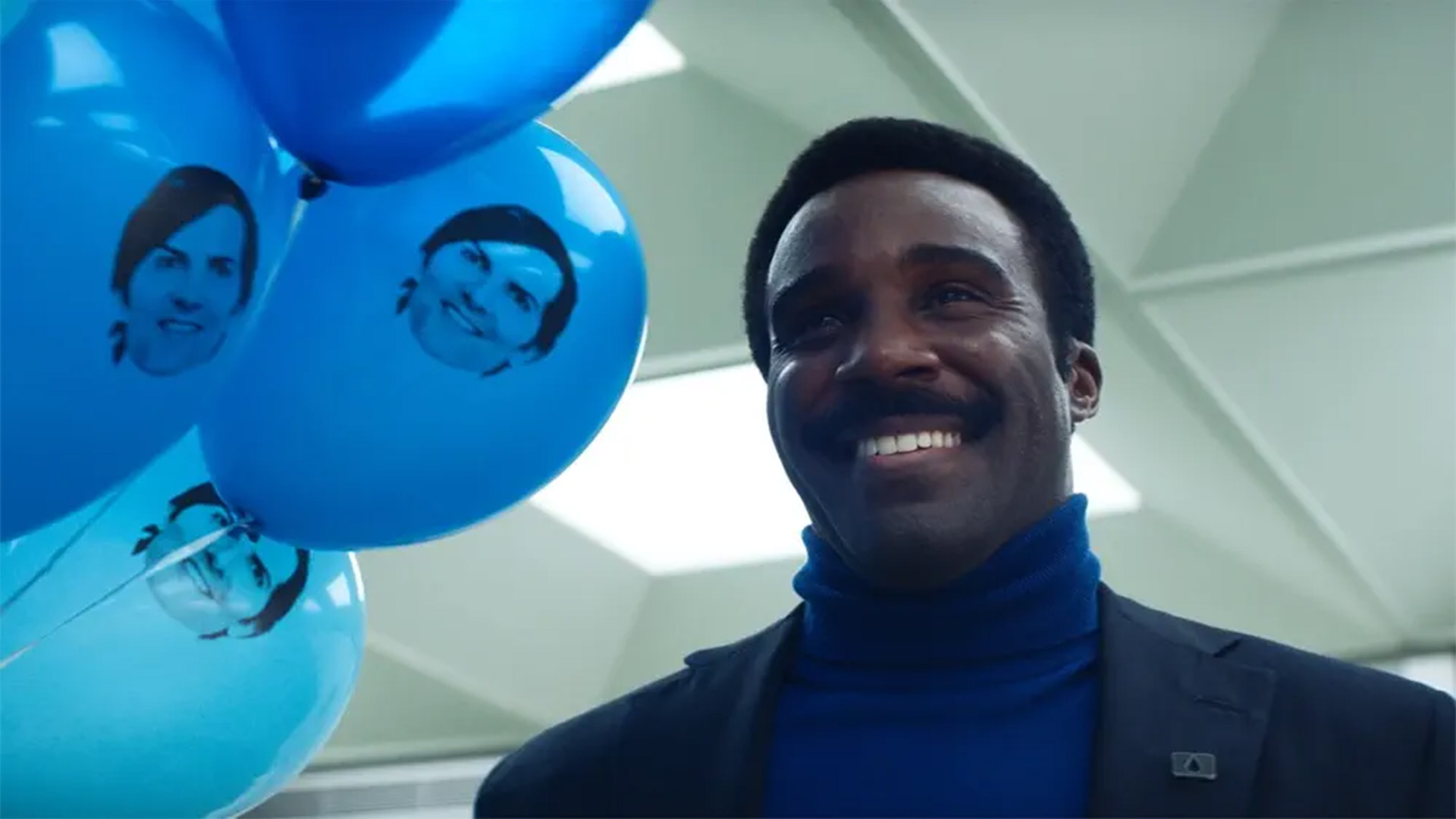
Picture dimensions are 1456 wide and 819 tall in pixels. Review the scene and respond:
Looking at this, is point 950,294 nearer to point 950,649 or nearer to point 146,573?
point 950,649

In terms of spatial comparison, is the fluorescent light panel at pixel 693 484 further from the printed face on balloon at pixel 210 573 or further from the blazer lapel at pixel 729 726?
the blazer lapel at pixel 729 726

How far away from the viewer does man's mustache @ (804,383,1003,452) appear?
1053 mm

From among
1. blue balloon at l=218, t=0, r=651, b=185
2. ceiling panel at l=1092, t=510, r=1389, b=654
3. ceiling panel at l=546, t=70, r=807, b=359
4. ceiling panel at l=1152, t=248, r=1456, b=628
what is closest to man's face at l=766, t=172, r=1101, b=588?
blue balloon at l=218, t=0, r=651, b=185

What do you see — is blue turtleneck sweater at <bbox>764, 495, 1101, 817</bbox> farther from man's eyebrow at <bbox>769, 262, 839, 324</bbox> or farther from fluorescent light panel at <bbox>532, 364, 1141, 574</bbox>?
fluorescent light panel at <bbox>532, 364, 1141, 574</bbox>

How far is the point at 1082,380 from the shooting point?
1.20 metres

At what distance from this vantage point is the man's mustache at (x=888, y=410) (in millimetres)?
1053

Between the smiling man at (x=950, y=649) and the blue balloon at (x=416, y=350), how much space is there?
0.31m

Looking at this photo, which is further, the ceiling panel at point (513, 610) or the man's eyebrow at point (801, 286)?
the ceiling panel at point (513, 610)

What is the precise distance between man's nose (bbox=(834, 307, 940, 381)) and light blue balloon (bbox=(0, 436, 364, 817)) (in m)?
0.76

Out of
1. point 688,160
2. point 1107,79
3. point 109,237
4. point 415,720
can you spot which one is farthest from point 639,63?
point 415,720

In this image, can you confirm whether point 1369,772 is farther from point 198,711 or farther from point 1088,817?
point 198,711

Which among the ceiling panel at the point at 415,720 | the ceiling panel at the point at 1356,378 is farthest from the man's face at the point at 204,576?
the ceiling panel at the point at 415,720

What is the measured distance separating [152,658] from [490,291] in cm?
51

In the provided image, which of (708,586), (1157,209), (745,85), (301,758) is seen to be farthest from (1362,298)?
(301,758)
